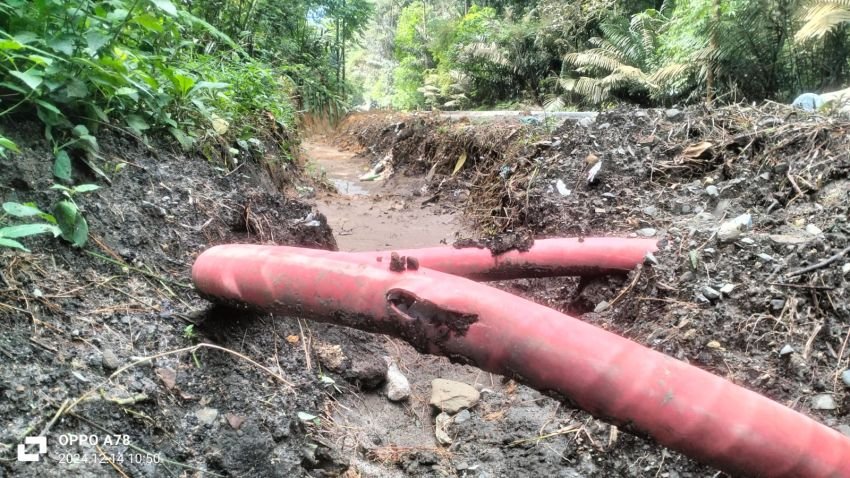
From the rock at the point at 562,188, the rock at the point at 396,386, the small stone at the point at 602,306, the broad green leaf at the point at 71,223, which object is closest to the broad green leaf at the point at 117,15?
the broad green leaf at the point at 71,223

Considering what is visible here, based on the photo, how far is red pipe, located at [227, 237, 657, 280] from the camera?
1.75 metres

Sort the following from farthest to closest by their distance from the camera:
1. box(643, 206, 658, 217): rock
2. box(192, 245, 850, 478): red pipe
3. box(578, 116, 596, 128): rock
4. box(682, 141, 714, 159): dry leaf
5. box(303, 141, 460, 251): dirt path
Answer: box(578, 116, 596, 128): rock → box(303, 141, 460, 251): dirt path → box(682, 141, 714, 159): dry leaf → box(643, 206, 658, 217): rock → box(192, 245, 850, 478): red pipe

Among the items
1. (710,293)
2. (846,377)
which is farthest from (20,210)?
(846,377)

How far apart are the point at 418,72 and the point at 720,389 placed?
1989 cm

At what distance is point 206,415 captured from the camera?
133 centimetres

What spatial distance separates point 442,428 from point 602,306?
0.90 m

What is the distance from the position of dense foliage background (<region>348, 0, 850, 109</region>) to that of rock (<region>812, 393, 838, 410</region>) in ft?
10.6

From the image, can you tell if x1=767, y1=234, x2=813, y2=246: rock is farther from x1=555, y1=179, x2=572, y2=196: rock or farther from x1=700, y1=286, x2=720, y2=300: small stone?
x1=555, y1=179, x2=572, y2=196: rock

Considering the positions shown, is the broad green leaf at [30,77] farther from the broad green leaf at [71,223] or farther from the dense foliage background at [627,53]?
the dense foliage background at [627,53]

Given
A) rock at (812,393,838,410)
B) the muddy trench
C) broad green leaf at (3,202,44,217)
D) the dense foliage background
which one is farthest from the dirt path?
the dense foliage background

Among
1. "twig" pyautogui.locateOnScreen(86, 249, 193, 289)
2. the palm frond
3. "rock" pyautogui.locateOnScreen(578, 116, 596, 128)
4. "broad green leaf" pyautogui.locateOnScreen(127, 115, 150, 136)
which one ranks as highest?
the palm frond

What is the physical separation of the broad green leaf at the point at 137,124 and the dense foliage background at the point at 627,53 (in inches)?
164

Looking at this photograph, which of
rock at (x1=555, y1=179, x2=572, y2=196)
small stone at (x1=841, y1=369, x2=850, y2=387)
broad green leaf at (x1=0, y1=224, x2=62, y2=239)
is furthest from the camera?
rock at (x1=555, y1=179, x2=572, y2=196)

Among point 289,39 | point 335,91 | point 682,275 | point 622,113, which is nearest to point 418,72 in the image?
point 335,91
